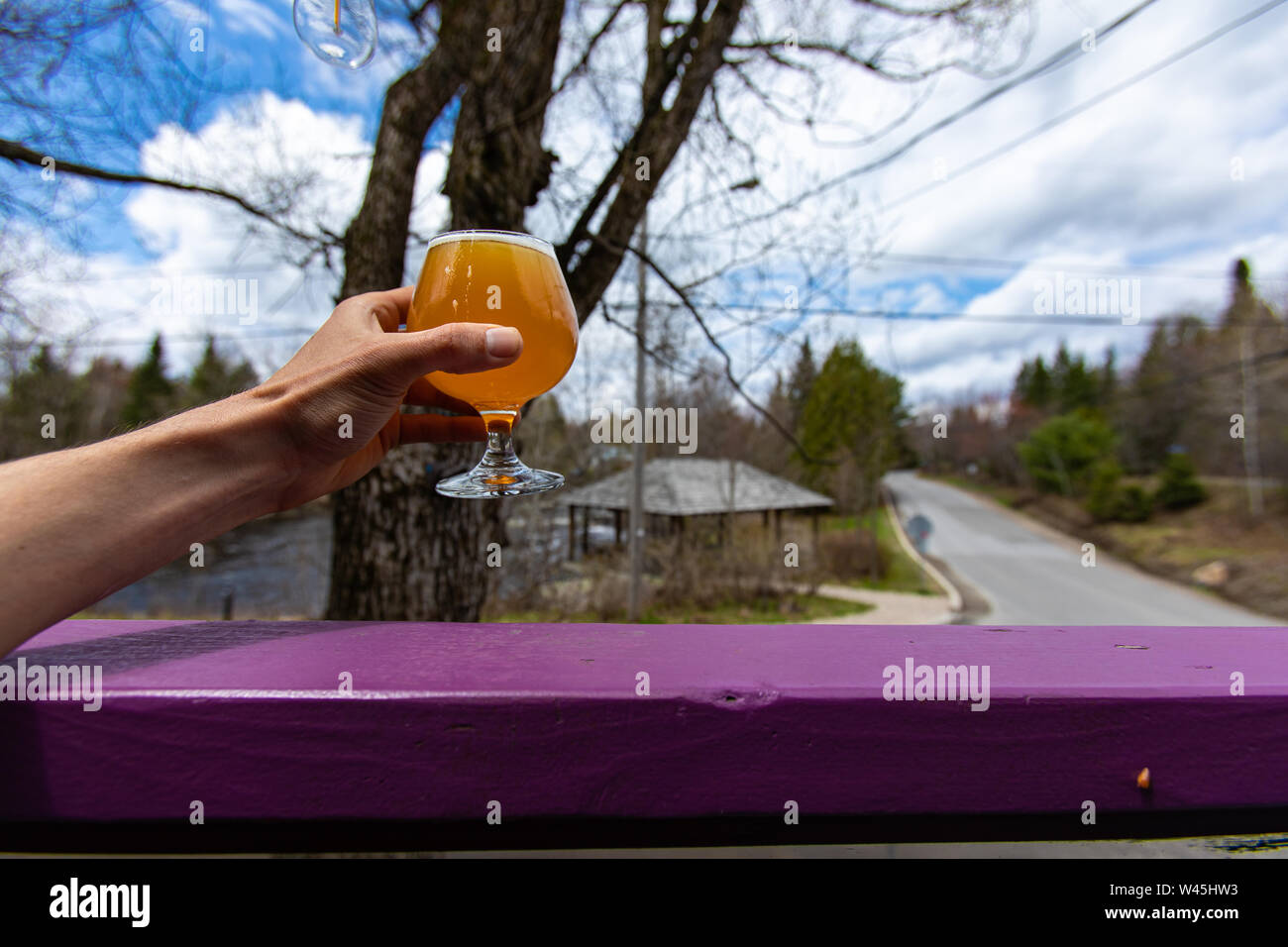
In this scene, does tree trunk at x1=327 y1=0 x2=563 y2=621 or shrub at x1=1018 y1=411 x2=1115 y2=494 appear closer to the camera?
tree trunk at x1=327 y1=0 x2=563 y2=621

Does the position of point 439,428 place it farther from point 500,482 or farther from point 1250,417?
point 1250,417

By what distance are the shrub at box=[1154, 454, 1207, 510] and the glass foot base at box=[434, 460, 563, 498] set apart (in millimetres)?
36589

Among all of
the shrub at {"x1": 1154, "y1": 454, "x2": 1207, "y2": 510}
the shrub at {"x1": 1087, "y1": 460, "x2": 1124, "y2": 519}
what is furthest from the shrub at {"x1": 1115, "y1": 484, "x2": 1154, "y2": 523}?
the shrub at {"x1": 1154, "y1": 454, "x2": 1207, "y2": 510}

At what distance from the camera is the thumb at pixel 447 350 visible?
2.39 ft

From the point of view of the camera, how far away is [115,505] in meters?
0.50

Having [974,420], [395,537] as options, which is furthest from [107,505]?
[974,420]

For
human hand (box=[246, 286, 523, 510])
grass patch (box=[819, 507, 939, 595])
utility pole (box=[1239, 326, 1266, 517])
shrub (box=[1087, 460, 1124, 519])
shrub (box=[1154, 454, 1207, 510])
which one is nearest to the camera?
human hand (box=[246, 286, 523, 510])

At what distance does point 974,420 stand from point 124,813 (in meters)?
53.1

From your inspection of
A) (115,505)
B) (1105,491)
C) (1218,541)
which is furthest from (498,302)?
(1105,491)

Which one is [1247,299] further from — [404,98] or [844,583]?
[404,98]

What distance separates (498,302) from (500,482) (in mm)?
252

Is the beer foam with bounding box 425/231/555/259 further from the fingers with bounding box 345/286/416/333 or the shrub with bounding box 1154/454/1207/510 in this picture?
the shrub with bounding box 1154/454/1207/510

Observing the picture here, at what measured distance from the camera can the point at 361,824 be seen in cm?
49

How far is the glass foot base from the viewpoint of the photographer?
904mm
